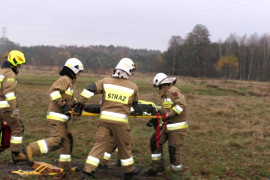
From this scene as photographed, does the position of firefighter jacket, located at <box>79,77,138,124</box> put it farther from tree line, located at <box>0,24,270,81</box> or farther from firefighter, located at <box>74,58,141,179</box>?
tree line, located at <box>0,24,270,81</box>

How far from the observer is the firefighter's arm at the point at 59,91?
5.76m

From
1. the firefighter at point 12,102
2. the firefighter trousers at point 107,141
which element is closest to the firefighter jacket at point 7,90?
the firefighter at point 12,102

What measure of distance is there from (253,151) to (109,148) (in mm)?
5700

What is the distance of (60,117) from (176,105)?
2.57 meters

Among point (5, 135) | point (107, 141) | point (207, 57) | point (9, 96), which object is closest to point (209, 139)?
point (107, 141)

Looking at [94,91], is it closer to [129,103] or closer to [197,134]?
[129,103]

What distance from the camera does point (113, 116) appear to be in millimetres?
5492

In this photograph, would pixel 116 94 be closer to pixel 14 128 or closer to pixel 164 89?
pixel 164 89

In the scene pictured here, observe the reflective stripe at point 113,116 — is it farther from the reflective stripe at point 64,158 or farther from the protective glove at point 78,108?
the reflective stripe at point 64,158

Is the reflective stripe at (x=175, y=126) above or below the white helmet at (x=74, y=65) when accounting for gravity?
below

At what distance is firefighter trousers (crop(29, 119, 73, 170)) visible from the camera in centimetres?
555

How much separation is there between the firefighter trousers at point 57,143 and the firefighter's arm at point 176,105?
234 cm

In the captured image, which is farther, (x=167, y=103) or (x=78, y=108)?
(x=167, y=103)

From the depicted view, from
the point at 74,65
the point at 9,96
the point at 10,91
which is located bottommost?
the point at 9,96
